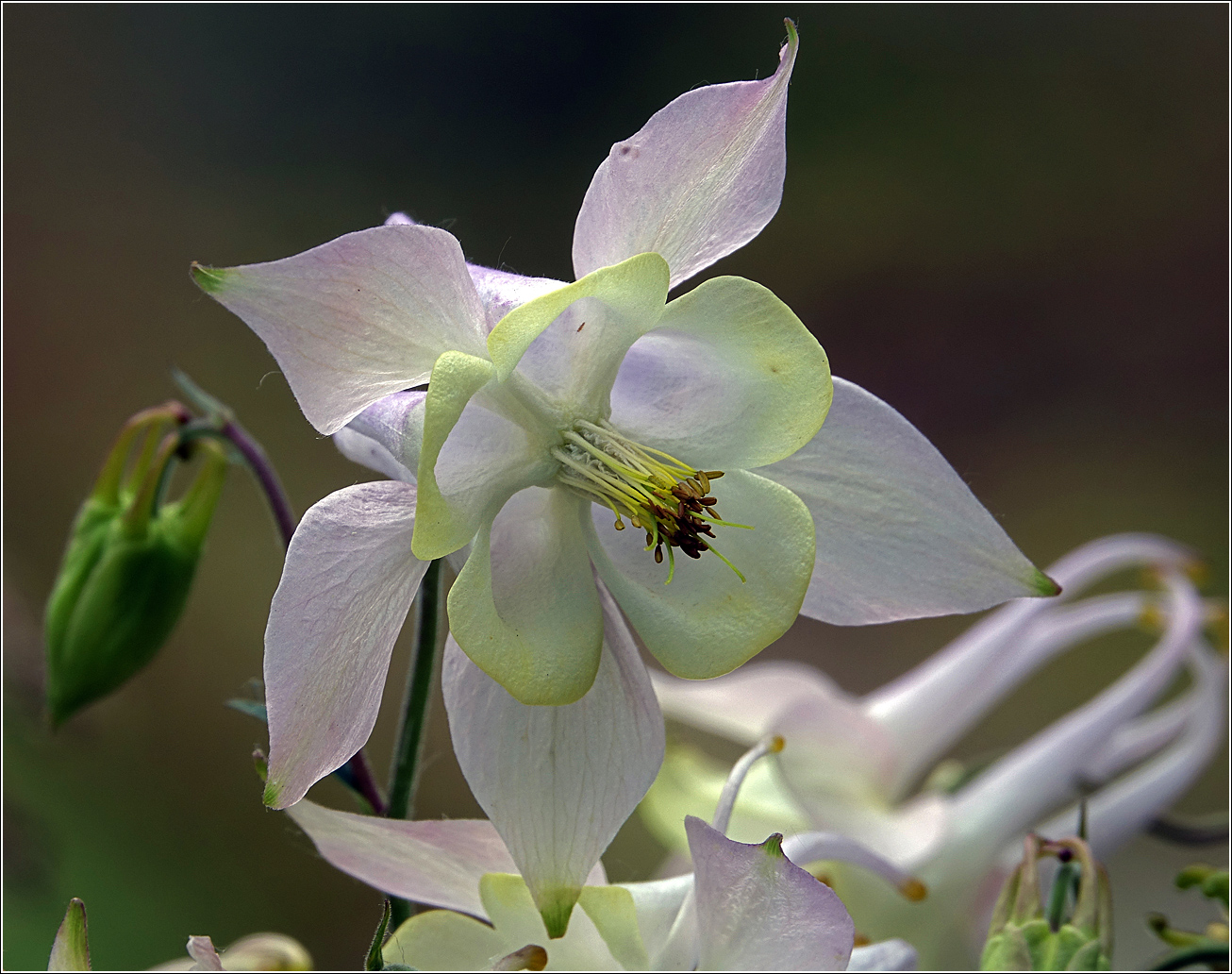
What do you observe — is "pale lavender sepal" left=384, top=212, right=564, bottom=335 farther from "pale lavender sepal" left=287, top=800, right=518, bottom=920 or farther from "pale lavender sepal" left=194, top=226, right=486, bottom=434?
"pale lavender sepal" left=287, top=800, right=518, bottom=920

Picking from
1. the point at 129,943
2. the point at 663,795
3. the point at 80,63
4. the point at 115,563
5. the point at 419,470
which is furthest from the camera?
the point at 80,63

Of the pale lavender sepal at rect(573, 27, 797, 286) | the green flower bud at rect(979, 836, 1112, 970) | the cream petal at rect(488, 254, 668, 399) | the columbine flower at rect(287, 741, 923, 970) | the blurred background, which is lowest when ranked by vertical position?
the columbine flower at rect(287, 741, 923, 970)

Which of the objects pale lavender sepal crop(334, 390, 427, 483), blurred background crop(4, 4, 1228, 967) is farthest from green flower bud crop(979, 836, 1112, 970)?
blurred background crop(4, 4, 1228, 967)

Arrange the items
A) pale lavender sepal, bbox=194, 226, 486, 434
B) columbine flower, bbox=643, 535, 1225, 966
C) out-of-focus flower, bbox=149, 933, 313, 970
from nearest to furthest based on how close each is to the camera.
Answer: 1. pale lavender sepal, bbox=194, 226, 486, 434
2. out-of-focus flower, bbox=149, 933, 313, 970
3. columbine flower, bbox=643, 535, 1225, 966

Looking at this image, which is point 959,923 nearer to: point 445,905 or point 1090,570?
point 1090,570

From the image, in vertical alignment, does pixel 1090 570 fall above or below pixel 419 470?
above

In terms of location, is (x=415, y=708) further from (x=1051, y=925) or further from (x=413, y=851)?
(x=1051, y=925)

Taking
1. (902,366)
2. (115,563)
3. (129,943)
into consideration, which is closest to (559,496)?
(115,563)

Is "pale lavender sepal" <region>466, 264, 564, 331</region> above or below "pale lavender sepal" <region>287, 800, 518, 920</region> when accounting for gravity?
above
